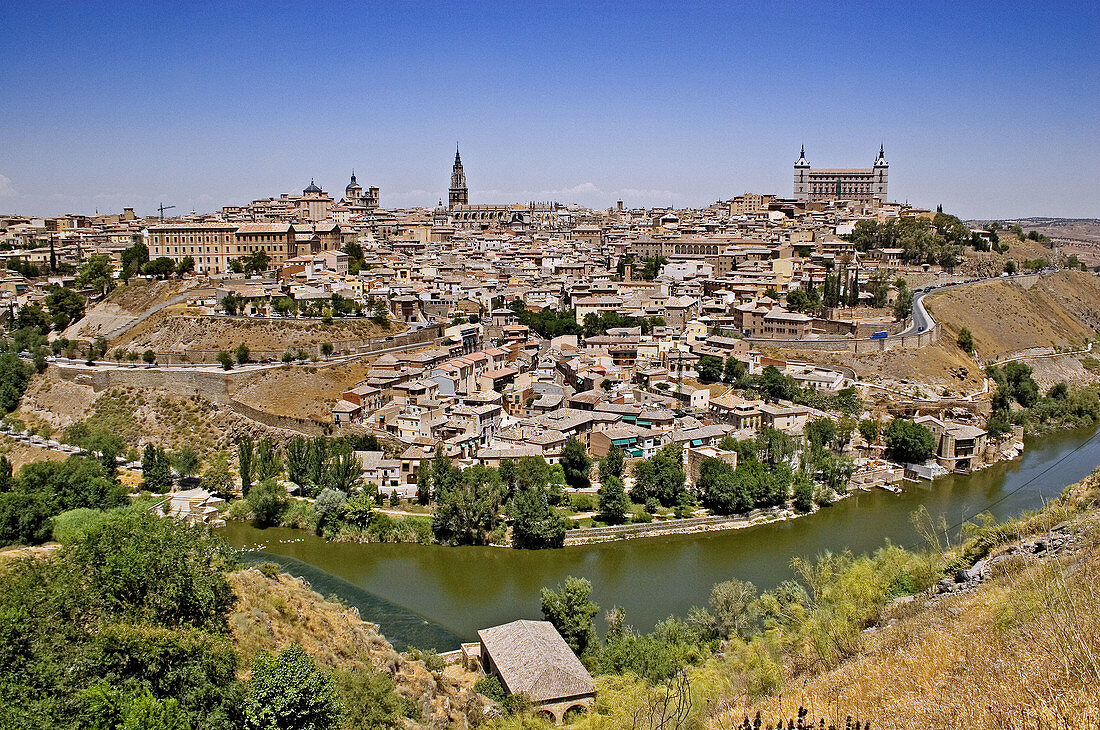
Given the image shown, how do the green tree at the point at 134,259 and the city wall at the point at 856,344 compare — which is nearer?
the city wall at the point at 856,344

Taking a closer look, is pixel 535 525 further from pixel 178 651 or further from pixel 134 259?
pixel 134 259

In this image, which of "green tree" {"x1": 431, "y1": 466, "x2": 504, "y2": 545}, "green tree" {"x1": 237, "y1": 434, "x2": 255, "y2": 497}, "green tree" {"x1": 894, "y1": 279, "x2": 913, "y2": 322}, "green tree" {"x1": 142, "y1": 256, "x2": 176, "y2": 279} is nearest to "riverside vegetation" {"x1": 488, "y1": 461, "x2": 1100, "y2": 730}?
"green tree" {"x1": 431, "y1": 466, "x2": 504, "y2": 545}

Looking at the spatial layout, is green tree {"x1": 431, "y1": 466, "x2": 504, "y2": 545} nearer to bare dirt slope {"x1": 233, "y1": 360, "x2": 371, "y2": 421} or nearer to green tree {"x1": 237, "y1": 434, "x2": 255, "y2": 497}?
green tree {"x1": 237, "y1": 434, "x2": 255, "y2": 497}

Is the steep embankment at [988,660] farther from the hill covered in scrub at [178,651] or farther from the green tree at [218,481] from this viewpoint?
the green tree at [218,481]

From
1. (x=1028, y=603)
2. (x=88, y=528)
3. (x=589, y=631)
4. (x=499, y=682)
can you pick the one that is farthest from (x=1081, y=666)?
(x=88, y=528)

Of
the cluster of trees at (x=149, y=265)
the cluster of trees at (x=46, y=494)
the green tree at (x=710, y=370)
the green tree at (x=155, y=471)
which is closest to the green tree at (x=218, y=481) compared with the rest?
Result: the green tree at (x=155, y=471)

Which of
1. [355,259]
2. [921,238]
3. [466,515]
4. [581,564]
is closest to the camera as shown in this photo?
[581,564]

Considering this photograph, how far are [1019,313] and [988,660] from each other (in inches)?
854

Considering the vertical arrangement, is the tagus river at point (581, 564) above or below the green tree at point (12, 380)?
below

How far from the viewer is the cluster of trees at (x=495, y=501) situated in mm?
10430

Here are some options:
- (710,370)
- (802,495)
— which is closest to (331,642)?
(802,495)

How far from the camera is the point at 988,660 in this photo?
3.59m

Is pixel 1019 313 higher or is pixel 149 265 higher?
pixel 149 265

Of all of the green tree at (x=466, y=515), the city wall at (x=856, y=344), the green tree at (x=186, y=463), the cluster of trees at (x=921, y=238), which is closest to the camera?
the green tree at (x=466, y=515)
